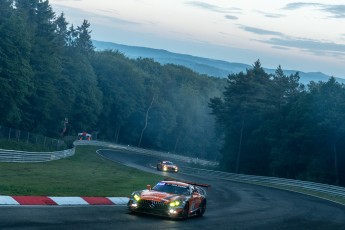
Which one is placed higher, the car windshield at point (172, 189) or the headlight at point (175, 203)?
the car windshield at point (172, 189)

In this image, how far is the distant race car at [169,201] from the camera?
799 inches

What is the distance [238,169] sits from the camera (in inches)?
3740

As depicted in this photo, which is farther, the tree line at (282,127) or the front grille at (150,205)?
the tree line at (282,127)

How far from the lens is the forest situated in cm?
7438

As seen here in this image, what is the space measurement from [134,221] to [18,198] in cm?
410

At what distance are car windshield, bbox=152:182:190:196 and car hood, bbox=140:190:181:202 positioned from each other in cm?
59

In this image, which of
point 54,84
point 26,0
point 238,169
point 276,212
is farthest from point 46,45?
point 276,212

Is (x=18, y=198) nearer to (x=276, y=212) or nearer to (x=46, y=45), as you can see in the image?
(x=276, y=212)

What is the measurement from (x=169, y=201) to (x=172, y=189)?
5.43 ft

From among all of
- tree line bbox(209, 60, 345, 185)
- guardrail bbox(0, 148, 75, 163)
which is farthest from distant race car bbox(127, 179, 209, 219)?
tree line bbox(209, 60, 345, 185)

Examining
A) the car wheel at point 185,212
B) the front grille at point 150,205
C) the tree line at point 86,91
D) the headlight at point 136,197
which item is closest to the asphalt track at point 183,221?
the car wheel at point 185,212

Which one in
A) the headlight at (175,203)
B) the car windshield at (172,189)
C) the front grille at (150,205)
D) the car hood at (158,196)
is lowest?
the front grille at (150,205)

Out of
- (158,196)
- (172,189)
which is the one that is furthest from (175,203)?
(172,189)

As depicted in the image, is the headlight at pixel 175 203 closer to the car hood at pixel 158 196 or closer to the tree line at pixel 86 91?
the car hood at pixel 158 196
